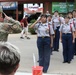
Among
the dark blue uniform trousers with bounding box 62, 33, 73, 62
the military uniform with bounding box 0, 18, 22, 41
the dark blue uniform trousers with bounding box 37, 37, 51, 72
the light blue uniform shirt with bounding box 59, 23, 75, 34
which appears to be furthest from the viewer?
the dark blue uniform trousers with bounding box 62, 33, 73, 62

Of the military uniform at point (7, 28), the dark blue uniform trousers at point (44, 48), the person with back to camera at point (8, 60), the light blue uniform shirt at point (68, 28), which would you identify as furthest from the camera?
the light blue uniform shirt at point (68, 28)

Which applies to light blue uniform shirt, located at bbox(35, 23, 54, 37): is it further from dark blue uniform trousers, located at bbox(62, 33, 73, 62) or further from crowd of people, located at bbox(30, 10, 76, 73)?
dark blue uniform trousers, located at bbox(62, 33, 73, 62)

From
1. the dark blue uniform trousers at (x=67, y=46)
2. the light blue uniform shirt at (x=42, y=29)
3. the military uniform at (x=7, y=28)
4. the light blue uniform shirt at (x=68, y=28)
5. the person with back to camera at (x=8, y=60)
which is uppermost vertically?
the person with back to camera at (x=8, y=60)

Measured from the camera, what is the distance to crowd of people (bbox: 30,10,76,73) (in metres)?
9.03

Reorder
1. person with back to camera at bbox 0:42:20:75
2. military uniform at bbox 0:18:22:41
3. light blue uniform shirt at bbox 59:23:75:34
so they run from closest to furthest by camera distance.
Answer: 1. person with back to camera at bbox 0:42:20:75
2. military uniform at bbox 0:18:22:41
3. light blue uniform shirt at bbox 59:23:75:34

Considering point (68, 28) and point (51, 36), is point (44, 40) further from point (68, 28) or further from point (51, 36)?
point (68, 28)

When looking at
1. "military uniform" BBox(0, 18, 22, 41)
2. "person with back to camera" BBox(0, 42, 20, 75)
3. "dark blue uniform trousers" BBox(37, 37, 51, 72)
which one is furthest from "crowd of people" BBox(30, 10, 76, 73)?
"person with back to camera" BBox(0, 42, 20, 75)

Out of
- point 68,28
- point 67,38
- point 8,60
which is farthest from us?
point 67,38

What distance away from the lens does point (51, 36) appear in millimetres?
9625

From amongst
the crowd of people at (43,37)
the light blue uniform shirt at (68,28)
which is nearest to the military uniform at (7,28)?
the crowd of people at (43,37)

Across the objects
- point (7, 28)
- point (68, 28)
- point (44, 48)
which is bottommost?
point (44, 48)

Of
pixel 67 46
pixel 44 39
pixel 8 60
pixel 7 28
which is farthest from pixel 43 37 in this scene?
pixel 8 60

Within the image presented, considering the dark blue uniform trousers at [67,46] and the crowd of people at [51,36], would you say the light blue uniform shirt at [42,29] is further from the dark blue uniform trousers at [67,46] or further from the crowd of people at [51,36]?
the dark blue uniform trousers at [67,46]

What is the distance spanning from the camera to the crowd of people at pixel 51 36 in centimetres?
903
